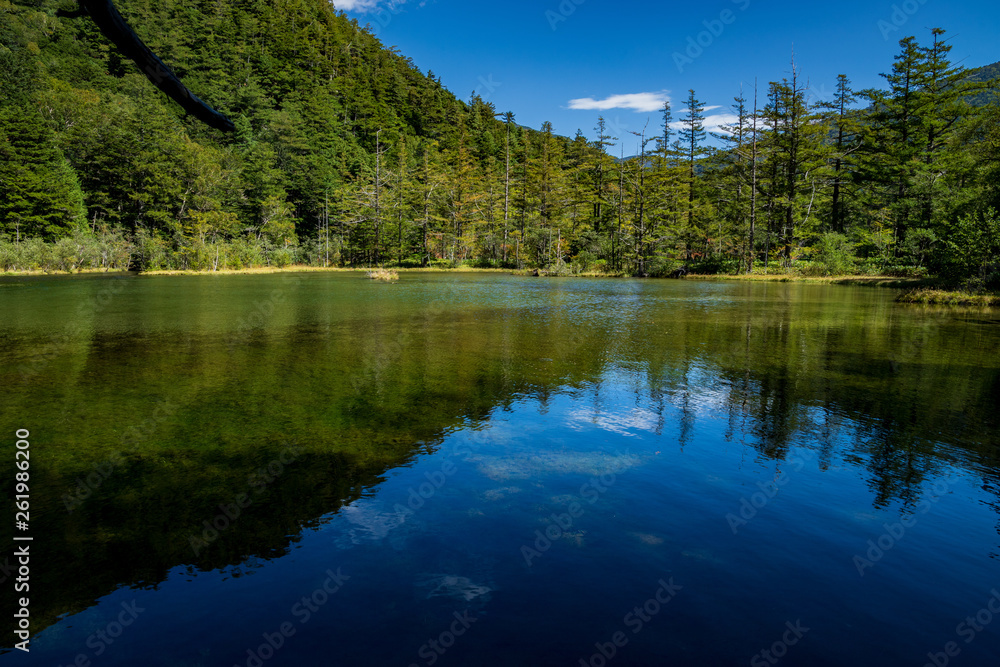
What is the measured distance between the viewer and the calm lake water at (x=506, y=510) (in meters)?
2.73

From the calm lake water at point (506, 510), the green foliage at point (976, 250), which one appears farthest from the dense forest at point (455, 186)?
the calm lake water at point (506, 510)

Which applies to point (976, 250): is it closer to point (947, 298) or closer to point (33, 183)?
point (947, 298)

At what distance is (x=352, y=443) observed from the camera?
5.46 metres

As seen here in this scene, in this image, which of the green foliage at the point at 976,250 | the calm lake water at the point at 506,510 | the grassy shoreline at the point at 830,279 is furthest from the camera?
the grassy shoreline at the point at 830,279

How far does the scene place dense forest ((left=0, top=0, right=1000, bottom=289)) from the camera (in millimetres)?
36875

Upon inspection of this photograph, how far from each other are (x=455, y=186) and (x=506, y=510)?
175 ft

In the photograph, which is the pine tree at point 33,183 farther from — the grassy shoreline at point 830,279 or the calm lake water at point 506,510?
the calm lake water at point 506,510

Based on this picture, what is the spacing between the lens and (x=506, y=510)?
408 cm

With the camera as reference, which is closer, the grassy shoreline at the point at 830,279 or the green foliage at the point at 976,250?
the green foliage at the point at 976,250

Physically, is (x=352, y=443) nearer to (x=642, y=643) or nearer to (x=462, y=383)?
(x=462, y=383)

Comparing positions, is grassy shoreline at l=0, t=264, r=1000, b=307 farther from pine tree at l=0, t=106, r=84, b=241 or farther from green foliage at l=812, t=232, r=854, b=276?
pine tree at l=0, t=106, r=84, b=241

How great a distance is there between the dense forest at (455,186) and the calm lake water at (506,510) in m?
18.3

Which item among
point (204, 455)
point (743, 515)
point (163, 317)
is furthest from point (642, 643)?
point (163, 317)

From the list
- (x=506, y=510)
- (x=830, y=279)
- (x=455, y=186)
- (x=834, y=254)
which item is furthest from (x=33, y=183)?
(x=834, y=254)
